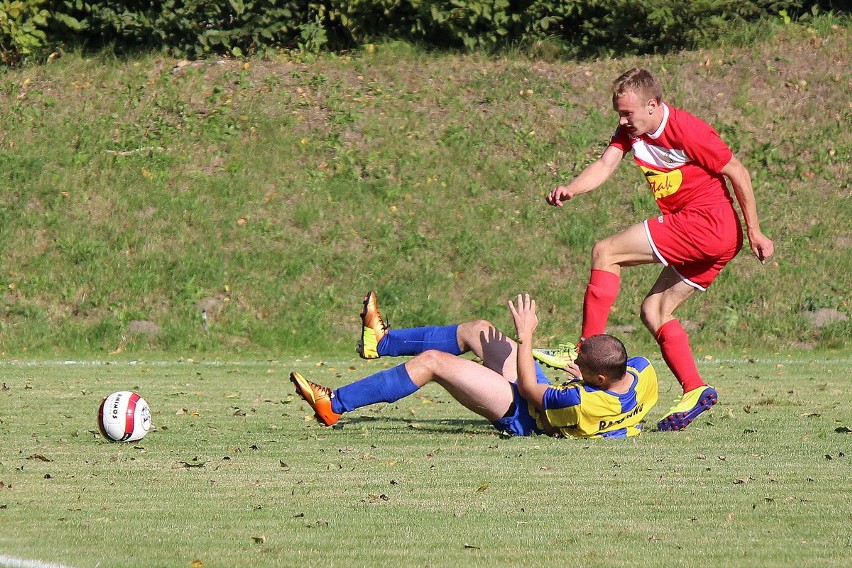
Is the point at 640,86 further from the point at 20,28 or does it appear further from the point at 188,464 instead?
the point at 20,28

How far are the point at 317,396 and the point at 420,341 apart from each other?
86cm

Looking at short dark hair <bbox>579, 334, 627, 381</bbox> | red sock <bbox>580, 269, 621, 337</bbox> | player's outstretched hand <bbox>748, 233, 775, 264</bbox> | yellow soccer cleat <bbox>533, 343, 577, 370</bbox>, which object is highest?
player's outstretched hand <bbox>748, 233, 775, 264</bbox>

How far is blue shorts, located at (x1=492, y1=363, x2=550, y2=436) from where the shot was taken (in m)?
8.05

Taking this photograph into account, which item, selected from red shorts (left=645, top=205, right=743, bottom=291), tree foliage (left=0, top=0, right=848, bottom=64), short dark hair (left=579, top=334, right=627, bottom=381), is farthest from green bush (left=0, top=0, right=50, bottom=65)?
short dark hair (left=579, top=334, right=627, bottom=381)

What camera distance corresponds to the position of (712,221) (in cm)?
867

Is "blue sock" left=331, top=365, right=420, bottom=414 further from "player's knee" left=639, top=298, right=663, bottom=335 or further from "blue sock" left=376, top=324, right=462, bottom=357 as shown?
"player's knee" left=639, top=298, right=663, bottom=335

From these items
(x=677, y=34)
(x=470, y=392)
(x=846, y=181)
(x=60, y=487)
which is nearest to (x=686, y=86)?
(x=677, y=34)

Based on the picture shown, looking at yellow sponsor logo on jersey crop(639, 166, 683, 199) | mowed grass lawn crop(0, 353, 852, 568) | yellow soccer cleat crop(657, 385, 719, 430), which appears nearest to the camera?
mowed grass lawn crop(0, 353, 852, 568)

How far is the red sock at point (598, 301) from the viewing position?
859 cm

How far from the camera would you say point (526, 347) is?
7.48m

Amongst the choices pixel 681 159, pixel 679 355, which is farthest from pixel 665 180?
pixel 679 355

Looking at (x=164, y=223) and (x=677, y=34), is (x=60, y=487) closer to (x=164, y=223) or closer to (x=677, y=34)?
(x=164, y=223)

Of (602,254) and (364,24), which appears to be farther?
(364,24)

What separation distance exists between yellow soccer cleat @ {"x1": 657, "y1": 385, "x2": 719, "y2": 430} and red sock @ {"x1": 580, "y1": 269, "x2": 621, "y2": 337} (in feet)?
2.27
